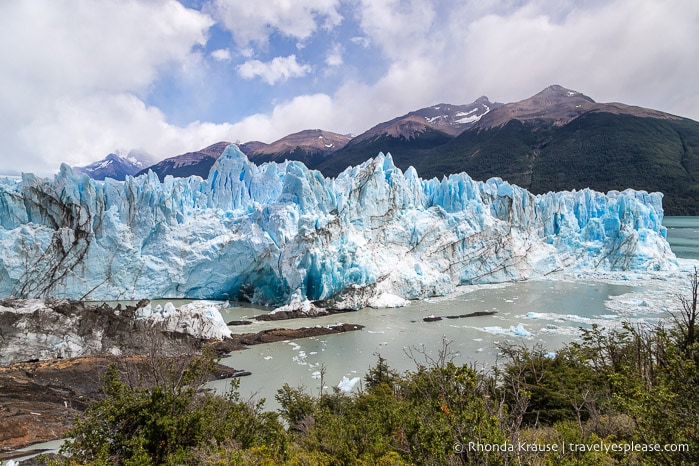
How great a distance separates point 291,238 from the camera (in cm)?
2023

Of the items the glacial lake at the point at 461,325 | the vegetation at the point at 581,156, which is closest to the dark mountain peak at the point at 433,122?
the vegetation at the point at 581,156

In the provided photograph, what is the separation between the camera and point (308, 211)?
72.7 feet

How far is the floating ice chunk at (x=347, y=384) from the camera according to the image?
32.6 feet

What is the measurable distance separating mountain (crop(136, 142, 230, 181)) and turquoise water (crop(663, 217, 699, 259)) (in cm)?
6221

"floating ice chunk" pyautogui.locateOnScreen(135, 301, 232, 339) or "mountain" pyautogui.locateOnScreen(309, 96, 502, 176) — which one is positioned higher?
"mountain" pyautogui.locateOnScreen(309, 96, 502, 176)

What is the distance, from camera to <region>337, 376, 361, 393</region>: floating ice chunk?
9945 mm

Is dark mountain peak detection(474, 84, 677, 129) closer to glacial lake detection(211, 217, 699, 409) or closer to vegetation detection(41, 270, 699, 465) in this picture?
glacial lake detection(211, 217, 699, 409)

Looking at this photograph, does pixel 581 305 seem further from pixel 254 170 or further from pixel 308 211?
pixel 254 170

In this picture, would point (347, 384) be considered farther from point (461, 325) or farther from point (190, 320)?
point (461, 325)

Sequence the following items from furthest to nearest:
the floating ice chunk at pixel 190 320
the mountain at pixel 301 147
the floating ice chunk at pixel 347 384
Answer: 1. the mountain at pixel 301 147
2. the floating ice chunk at pixel 190 320
3. the floating ice chunk at pixel 347 384

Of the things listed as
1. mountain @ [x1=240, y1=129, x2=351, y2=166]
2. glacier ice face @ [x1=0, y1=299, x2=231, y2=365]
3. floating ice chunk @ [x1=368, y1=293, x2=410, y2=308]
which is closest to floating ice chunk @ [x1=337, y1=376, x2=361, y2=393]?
glacier ice face @ [x1=0, y1=299, x2=231, y2=365]

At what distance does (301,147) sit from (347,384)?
78019 mm

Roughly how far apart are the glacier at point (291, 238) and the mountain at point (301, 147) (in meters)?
53.1

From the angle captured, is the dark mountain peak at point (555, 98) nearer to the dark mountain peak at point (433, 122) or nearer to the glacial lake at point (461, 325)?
the dark mountain peak at point (433, 122)
